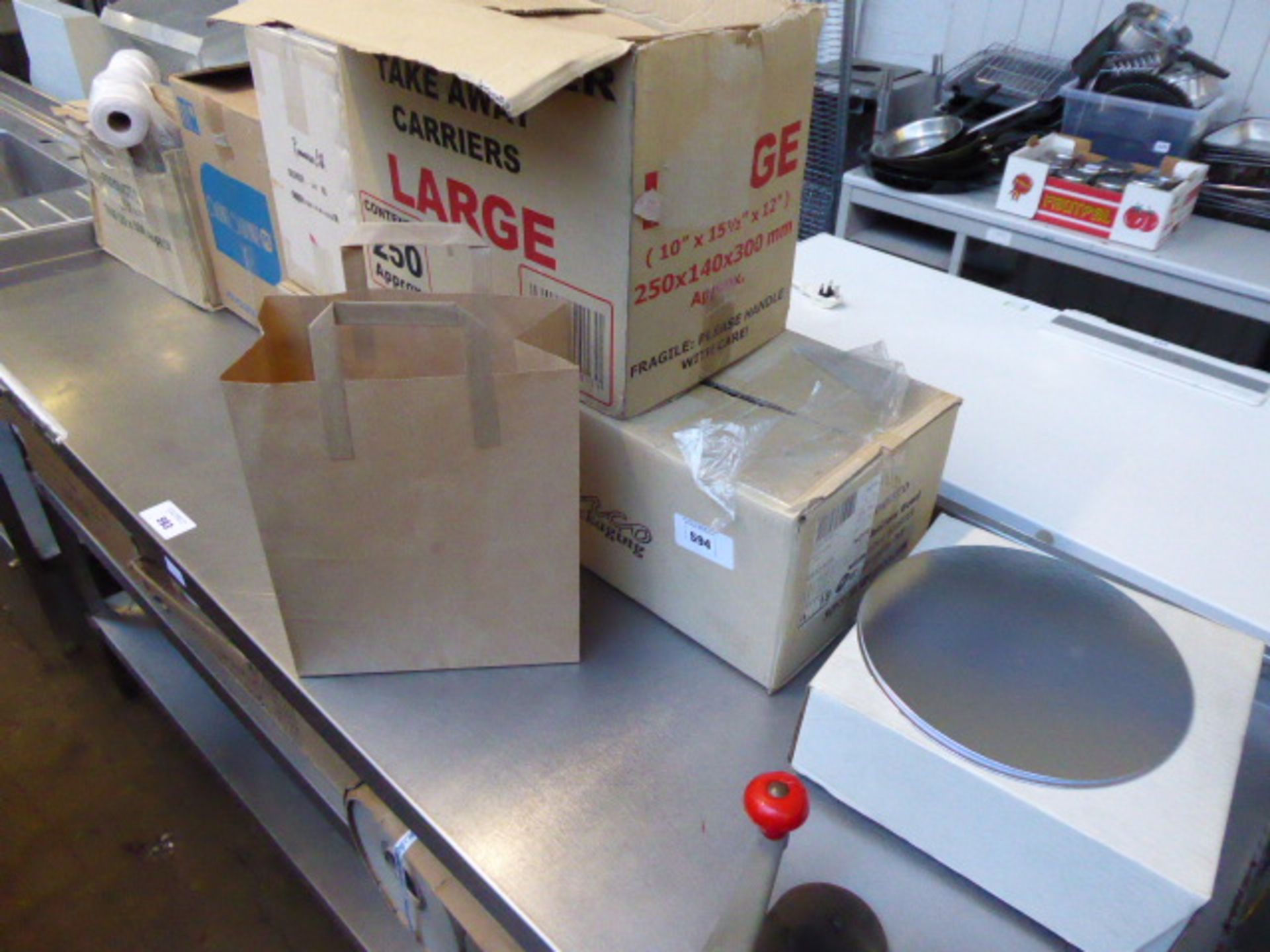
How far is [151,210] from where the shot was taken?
1460 mm

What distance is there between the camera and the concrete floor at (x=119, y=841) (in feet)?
5.04

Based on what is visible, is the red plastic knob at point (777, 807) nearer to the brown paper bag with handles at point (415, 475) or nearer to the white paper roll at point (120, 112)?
the brown paper bag with handles at point (415, 475)

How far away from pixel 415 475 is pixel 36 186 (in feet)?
6.79

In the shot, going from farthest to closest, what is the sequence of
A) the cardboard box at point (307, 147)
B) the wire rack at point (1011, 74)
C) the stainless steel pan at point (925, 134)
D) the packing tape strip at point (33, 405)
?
the wire rack at point (1011, 74), the stainless steel pan at point (925, 134), the packing tape strip at point (33, 405), the cardboard box at point (307, 147)

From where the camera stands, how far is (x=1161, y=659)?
2.34 ft

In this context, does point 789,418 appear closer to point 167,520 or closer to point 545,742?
point 545,742

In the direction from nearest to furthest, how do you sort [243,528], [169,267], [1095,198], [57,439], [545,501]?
[545,501] → [243,528] → [57,439] → [169,267] → [1095,198]

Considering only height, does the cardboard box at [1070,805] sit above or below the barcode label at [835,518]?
below

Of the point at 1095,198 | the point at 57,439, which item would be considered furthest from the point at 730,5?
the point at 1095,198

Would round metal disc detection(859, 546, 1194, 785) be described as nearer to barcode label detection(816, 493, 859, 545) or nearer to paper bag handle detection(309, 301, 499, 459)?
barcode label detection(816, 493, 859, 545)

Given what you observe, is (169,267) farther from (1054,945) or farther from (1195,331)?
(1195,331)

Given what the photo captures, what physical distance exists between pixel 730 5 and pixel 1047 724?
700 millimetres

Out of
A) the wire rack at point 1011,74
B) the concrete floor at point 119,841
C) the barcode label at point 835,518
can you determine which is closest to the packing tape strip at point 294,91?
the barcode label at point 835,518

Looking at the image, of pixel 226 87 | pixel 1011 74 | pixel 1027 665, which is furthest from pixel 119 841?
pixel 1011 74
